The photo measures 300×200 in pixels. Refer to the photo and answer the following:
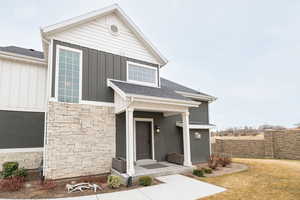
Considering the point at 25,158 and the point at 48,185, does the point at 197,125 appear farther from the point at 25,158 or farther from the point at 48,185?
the point at 25,158

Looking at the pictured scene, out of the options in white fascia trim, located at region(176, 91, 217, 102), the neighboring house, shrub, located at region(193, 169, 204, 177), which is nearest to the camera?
the neighboring house

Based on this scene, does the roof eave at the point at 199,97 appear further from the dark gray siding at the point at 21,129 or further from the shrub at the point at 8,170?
the shrub at the point at 8,170

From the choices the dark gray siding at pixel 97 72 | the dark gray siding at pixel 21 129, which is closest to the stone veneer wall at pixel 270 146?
the dark gray siding at pixel 97 72

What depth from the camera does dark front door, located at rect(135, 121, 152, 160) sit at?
28.8 feet

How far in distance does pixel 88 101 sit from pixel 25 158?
438 centimetres

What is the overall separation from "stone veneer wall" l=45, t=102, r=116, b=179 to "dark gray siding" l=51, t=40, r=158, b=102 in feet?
2.02

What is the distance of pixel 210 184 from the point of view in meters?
5.95

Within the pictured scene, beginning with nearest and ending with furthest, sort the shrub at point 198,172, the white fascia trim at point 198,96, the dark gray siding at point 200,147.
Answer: the shrub at point 198,172 → the dark gray siding at point 200,147 → the white fascia trim at point 198,96

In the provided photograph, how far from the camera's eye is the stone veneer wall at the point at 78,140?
247 inches

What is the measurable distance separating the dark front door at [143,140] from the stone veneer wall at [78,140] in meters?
1.67

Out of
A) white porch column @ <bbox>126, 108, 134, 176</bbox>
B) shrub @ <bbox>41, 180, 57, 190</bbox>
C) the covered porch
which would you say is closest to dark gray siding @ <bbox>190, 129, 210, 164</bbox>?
the covered porch

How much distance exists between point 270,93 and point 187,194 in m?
28.1

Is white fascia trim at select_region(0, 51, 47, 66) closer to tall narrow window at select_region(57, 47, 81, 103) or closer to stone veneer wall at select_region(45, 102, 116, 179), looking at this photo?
tall narrow window at select_region(57, 47, 81, 103)

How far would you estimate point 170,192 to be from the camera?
513 cm
